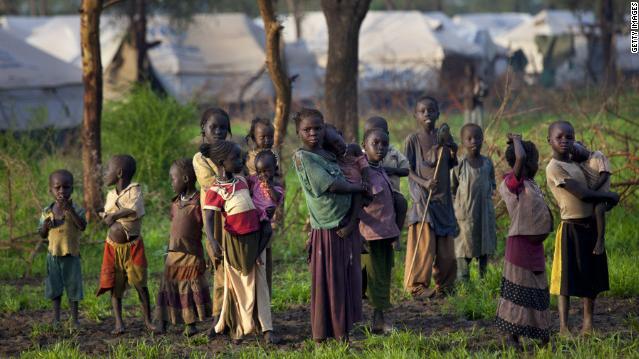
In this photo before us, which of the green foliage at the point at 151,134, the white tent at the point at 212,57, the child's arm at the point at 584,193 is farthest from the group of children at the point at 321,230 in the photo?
the white tent at the point at 212,57

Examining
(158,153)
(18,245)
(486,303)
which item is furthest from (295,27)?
(486,303)

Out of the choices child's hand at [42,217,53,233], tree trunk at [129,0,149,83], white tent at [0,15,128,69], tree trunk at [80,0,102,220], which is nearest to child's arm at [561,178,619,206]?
child's hand at [42,217,53,233]

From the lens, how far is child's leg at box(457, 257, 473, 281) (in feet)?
24.5

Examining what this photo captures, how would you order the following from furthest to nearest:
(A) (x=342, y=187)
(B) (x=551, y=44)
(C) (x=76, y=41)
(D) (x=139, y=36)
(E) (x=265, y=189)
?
(B) (x=551, y=44), (C) (x=76, y=41), (D) (x=139, y=36), (E) (x=265, y=189), (A) (x=342, y=187)

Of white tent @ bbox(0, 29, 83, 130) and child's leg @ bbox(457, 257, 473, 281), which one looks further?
white tent @ bbox(0, 29, 83, 130)

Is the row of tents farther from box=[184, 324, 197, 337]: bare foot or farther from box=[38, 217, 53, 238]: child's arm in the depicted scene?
box=[184, 324, 197, 337]: bare foot

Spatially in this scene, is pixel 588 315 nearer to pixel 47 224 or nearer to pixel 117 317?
pixel 117 317

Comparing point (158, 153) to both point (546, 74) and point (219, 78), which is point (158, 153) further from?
point (546, 74)

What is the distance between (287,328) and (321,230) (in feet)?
3.29

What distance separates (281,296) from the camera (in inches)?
277

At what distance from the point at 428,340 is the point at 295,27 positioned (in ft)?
93.9

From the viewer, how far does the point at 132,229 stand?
6.25m

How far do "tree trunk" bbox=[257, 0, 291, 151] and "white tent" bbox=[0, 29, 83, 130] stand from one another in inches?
346

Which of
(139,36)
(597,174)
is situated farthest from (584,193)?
(139,36)
